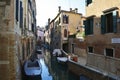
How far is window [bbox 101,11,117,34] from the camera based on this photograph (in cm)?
1353

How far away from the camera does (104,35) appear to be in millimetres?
14938

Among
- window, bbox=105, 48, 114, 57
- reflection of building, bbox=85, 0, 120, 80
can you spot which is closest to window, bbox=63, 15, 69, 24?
reflection of building, bbox=85, 0, 120, 80

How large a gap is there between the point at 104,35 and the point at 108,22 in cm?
97

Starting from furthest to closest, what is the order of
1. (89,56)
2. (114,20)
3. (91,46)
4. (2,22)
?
(91,46)
(89,56)
(114,20)
(2,22)

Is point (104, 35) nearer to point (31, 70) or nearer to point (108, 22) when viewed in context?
point (108, 22)

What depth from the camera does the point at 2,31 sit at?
10.2m

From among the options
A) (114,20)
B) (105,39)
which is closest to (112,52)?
(105,39)

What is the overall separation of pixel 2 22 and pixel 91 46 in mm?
9286

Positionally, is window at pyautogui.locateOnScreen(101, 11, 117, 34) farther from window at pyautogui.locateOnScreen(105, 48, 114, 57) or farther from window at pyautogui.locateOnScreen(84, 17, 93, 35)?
window at pyautogui.locateOnScreen(84, 17, 93, 35)

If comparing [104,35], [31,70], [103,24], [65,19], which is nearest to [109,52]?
[104,35]

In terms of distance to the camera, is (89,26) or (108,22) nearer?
(108,22)

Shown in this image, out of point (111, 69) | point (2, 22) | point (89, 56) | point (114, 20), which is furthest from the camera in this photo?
point (89, 56)

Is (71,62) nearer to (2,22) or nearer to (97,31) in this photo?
(97,31)

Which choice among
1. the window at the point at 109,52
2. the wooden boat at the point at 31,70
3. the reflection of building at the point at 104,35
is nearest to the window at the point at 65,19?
the reflection of building at the point at 104,35
